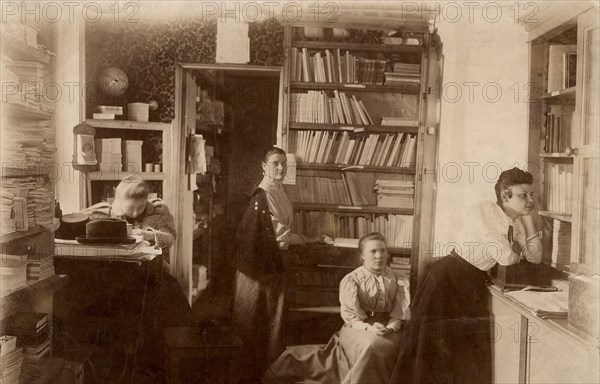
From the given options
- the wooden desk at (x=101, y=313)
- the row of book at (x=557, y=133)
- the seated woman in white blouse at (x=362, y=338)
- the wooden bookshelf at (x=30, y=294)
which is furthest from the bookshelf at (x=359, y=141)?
the wooden bookshelf at (x=30, y=294)

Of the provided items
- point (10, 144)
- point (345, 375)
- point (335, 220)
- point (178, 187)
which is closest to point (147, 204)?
point (178, 187)

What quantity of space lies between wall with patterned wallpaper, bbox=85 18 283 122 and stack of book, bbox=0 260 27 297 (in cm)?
87

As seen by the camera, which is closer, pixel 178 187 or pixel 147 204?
pixel 147 204

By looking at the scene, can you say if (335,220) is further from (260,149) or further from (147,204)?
(147,204)

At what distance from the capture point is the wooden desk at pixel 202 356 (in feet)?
7.91

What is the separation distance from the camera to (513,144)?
8.09 feet

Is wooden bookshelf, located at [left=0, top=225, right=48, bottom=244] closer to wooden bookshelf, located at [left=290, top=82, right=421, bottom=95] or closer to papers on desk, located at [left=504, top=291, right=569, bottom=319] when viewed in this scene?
wooden bookshelf, located at [left=290, top=82, right=421, bottom=95]

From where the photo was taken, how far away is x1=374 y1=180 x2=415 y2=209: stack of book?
3.11 metres

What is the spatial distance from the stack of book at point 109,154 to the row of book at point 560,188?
2.20 m

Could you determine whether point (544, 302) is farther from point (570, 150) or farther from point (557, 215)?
point (570, 150)

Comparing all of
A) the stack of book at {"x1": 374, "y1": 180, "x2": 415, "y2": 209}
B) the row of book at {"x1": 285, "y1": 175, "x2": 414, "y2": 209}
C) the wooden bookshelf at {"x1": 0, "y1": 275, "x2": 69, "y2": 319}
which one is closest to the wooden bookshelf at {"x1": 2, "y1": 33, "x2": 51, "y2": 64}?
the wooden bookshelf at {"x1": 0, "y1": 275, "x2": 69, "y2": 319}

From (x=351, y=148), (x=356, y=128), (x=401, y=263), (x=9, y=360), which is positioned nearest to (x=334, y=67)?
(x=356, y=128)

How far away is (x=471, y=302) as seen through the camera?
2393 mm

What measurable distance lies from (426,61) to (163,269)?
2012mm
